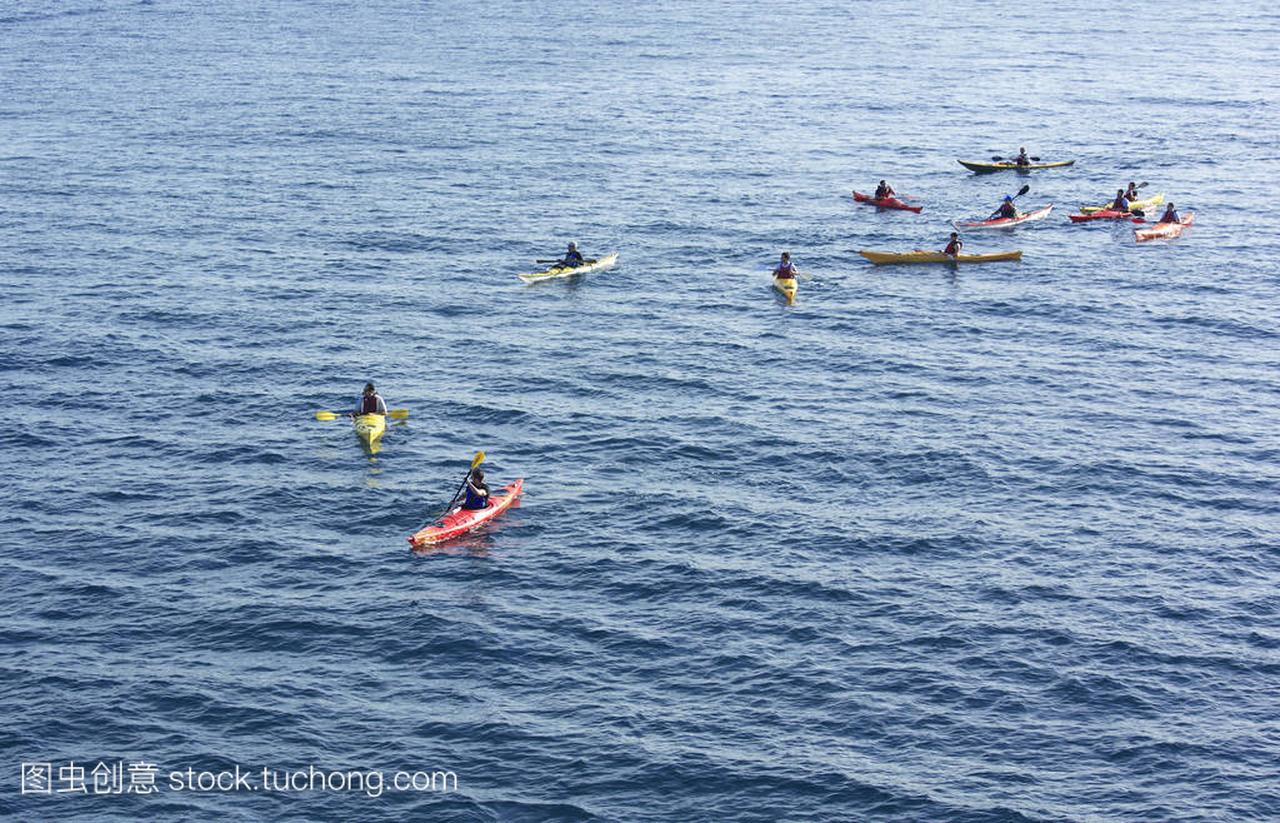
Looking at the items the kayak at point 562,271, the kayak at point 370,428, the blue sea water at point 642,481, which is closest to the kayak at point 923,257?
the blue sea water at point 642,481

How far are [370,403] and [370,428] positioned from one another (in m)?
1.32

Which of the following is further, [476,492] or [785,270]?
[785,270]

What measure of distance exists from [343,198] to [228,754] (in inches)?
2805

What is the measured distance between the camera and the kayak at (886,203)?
10925 centimetres

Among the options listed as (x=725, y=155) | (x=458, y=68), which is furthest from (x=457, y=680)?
(x=458, y=68)

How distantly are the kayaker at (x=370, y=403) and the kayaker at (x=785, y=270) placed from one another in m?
31.3

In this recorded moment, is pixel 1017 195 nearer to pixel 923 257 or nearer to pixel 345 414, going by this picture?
pixel 923 257

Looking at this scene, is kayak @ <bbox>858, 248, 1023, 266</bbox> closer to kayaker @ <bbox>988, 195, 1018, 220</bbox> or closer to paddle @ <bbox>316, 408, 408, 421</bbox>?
kayaker @ <bbox>988, 195, 1018, 220</bbox>

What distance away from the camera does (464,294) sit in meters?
92.5

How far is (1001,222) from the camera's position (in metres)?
105

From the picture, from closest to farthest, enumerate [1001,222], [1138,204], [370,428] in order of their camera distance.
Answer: [370,428], [1001,222], [1138,204]

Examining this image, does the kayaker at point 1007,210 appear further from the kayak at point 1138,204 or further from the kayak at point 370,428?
the kayak at point 370,428

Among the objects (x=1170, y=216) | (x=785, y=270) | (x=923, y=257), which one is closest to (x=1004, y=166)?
(x=1170, y=216)

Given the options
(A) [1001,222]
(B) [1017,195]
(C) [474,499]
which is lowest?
(C) [474,499]
